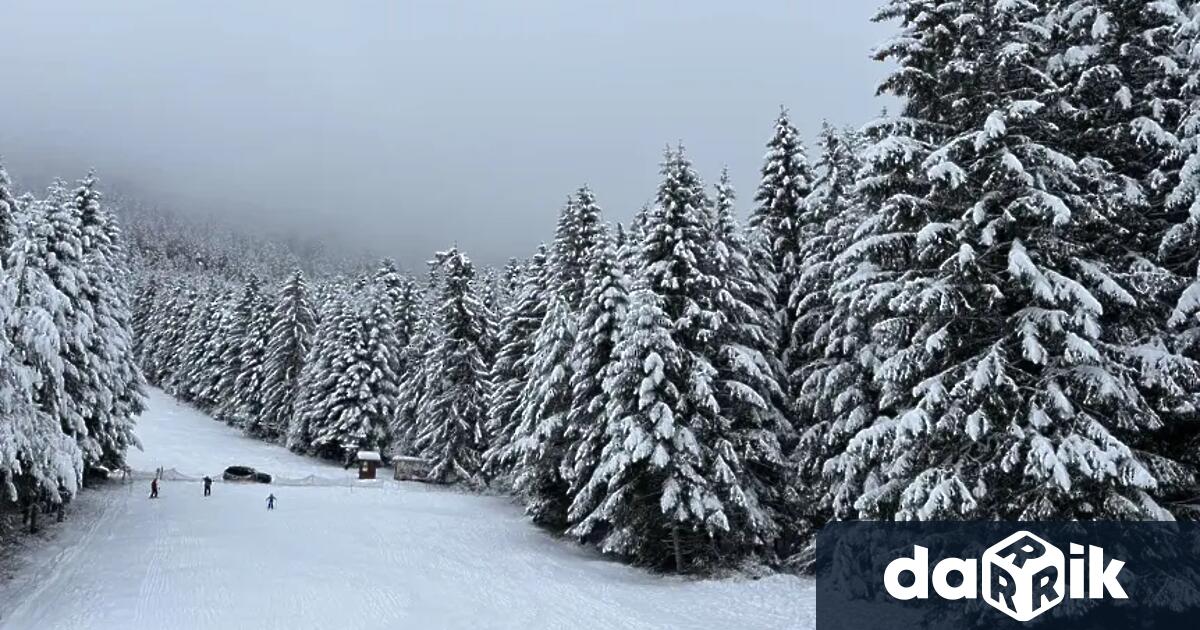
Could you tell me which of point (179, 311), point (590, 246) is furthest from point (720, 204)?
point (179, 311)

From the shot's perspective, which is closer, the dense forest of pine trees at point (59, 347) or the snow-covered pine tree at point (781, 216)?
the dense forest of pine trees at point (59, 347)

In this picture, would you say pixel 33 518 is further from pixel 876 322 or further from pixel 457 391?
pixel 876 322

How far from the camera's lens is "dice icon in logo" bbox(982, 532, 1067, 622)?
13.1m

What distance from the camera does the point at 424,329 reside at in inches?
2251

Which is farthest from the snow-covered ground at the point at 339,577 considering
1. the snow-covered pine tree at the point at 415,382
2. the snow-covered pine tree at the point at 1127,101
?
the snow-covered pine tree at the point at 1127,101

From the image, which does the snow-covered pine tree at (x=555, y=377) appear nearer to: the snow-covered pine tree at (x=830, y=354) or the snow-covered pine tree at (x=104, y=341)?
the snow-covered pine tree at (x=830, y=354)

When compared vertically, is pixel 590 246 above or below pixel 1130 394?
above

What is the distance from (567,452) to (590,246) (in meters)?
9.18

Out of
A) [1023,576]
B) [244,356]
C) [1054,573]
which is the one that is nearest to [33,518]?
[1023,576]

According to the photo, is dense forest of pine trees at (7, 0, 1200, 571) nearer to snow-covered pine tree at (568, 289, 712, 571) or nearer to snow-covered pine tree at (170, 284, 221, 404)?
snow-covered pine tree at (568, 289, 712, 571)

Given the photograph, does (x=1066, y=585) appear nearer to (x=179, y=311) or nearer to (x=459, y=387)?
(x=459, y=387)

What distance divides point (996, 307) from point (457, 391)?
3392 cm

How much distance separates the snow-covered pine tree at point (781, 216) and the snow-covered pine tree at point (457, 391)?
22.0 metres

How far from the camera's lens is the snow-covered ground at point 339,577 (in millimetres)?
21266
